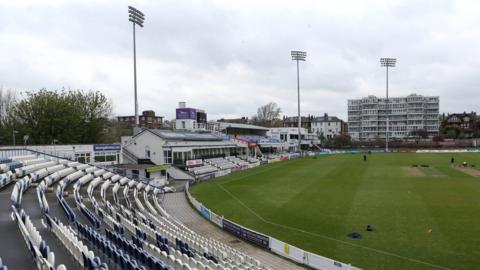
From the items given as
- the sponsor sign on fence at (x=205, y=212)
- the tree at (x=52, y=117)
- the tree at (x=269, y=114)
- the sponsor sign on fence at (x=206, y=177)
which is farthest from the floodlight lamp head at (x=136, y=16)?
the tree at (x=269, y=114)

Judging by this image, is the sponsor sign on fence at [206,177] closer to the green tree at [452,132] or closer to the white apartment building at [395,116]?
the green tree at [452,132]

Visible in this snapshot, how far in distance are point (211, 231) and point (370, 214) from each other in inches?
422

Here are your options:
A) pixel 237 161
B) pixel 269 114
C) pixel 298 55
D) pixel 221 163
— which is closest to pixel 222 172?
pixel 221 163

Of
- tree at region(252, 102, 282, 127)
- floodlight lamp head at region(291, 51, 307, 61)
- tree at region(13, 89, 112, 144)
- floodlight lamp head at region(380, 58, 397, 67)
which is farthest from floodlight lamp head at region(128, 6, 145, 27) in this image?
tree at region(252, 102, 282, 127)

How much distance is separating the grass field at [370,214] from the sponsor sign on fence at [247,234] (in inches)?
61.5

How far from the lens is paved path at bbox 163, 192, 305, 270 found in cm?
1588

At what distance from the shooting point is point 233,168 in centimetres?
5391

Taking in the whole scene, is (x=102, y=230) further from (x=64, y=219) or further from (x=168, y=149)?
(x=168, y=149)

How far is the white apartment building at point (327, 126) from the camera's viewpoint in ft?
488

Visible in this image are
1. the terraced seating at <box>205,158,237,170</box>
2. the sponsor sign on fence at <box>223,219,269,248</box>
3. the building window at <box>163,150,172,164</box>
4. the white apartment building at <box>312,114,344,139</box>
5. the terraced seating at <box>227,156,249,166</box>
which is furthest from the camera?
the white apartment building at <box>312,114,344,139</box>

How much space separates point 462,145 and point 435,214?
92.5m

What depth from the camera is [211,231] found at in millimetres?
21375

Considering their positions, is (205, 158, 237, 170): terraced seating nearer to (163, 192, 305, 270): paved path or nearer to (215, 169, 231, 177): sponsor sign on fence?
(215, 169, 231, 177): sponsor sign on fence

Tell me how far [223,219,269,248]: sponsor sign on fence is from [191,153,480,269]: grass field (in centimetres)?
156
